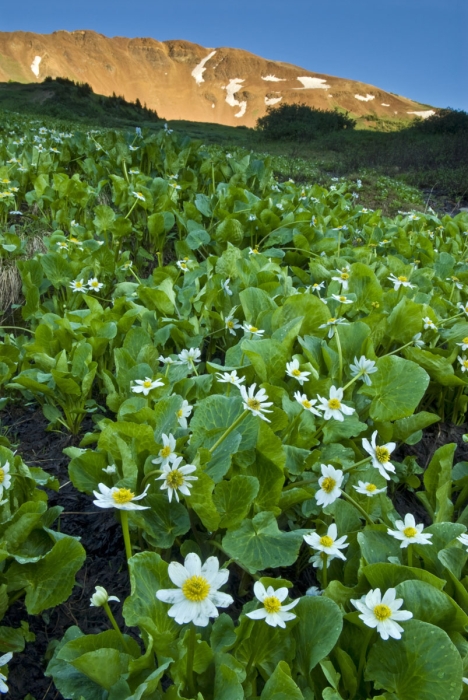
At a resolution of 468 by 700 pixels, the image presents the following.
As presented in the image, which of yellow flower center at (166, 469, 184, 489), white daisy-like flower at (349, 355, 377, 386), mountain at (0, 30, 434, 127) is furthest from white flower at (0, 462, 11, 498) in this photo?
mountain at (0, 30, 434, 127)

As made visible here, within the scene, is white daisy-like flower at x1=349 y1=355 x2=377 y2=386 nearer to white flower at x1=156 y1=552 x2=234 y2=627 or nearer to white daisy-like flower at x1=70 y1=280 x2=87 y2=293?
white flower at x1=156 y1=552 x2=234 y2=627

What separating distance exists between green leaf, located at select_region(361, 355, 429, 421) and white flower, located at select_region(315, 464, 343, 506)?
1.52ft

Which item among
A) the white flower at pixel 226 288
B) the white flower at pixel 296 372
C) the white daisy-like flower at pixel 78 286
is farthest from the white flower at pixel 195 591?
the white daisy-like flower at pixel 78 286

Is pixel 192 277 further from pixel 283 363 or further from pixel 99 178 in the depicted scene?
pixel 99 178

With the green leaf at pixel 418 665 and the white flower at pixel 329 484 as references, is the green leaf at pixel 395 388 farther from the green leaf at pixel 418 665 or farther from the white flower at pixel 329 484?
the green leaf at pixel 418 665

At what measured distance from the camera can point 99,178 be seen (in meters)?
4.33

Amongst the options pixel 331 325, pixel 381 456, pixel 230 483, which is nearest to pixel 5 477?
pixel 230 483

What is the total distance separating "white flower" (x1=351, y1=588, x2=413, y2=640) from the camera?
1015 millimetres

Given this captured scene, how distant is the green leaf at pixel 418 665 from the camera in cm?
99

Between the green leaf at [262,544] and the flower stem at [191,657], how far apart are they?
262 mm

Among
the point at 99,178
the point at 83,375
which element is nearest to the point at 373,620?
the point at 83,375

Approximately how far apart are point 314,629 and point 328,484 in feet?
1.13

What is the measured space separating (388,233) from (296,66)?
3588 inches

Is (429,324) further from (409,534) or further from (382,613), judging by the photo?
(382,613)
